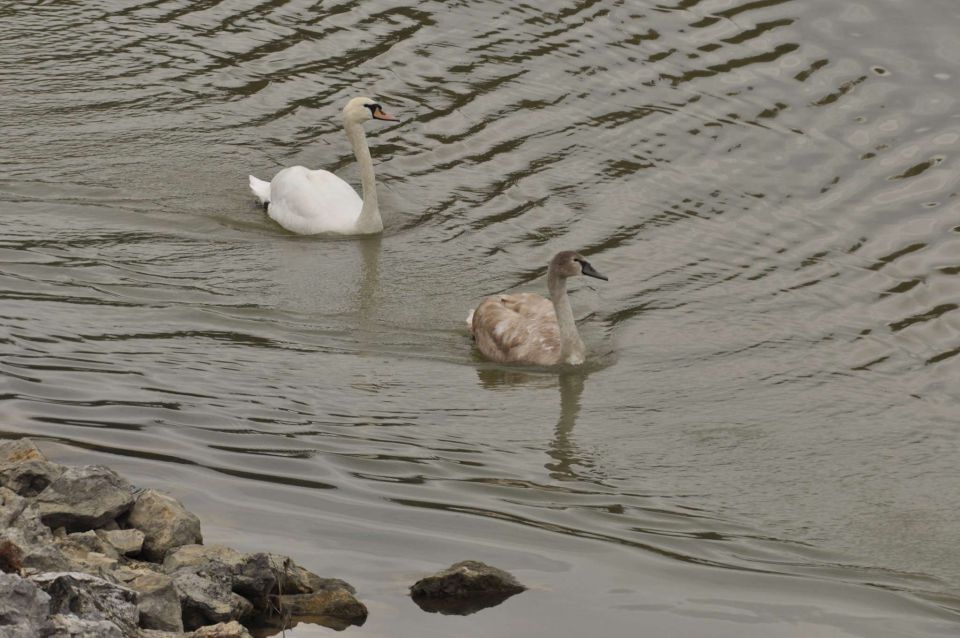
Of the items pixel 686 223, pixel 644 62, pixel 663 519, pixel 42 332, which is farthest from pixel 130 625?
pixel 644 62

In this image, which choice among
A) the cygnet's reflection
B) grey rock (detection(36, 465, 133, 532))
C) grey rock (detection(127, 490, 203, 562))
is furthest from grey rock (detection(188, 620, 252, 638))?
the cygnet's reflection

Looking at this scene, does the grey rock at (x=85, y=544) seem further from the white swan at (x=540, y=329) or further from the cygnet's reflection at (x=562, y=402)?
the white swan at (x=540, y=329)

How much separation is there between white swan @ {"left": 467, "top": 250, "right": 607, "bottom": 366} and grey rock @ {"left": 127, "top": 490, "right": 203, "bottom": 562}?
4801 mm

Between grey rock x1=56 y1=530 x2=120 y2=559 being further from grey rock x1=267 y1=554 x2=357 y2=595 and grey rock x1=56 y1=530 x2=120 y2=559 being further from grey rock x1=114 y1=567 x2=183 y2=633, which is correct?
grey rock x1=267 y1=554 x2=357 y2=595

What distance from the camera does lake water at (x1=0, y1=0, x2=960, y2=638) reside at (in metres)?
8.42

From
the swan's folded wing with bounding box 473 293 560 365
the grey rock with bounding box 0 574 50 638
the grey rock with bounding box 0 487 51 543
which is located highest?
the grey rock with bounding box 0 574 50 638

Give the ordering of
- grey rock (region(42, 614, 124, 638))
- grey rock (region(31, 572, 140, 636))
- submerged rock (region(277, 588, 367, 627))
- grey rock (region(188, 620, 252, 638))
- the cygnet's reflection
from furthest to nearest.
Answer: the cygnet's reflection
submerged rock (region(277, 588, 367, 627))
grey rock (region(188, 620, 252, 638))
grey rock (region(31, 572, 140, 636))
grey rock (region(42, 614, 124, 638))

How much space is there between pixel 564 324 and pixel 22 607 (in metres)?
6.85

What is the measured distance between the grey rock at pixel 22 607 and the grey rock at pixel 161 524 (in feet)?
5.16

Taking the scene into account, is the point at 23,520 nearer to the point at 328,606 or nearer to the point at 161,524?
the point at 161,524

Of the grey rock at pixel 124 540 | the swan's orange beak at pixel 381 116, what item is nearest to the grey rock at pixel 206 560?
the grey rock at pixel 124 540

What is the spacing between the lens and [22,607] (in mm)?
5832

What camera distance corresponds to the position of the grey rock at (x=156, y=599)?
21.7 ft

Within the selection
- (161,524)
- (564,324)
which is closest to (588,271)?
(564,324)
